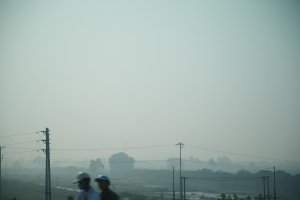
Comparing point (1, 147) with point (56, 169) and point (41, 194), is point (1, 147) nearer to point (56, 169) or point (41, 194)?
point (41, 194)

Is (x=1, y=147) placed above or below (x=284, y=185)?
above

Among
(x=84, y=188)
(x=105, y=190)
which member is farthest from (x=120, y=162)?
(x=84, y=188)

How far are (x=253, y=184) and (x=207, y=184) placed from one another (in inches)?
536

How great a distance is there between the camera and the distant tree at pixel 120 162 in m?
138

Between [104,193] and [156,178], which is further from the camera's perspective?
[156,178]

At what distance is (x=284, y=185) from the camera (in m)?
68.8

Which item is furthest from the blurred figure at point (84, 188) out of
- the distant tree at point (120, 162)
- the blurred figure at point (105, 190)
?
the distant tree at point (120, 162)

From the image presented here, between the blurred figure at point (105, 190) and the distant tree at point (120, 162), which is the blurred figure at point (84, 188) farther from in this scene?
the distant tree at point (120, 162)

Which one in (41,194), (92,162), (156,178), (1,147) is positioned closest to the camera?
(1,147)

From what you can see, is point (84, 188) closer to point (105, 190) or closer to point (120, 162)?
point (105, 190)

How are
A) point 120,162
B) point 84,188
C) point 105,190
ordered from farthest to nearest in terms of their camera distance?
point 120,162 → point 105,190 → point 84,188

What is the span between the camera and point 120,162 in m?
144

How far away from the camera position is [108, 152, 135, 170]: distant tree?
138m

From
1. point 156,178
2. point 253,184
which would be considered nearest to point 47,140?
point 253,184
